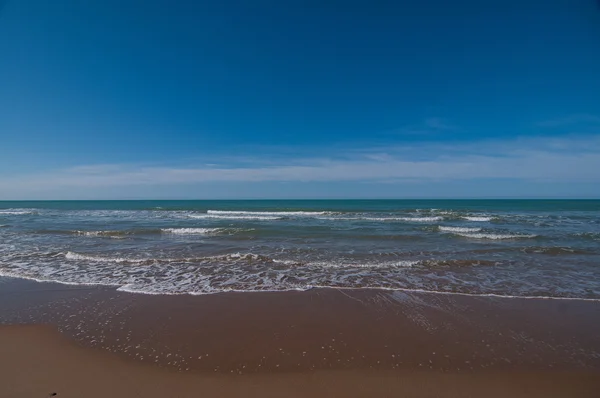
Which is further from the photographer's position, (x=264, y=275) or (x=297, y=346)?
(x=264, y=275)

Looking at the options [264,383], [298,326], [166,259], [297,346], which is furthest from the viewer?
[166,259]

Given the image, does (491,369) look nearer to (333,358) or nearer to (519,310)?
(333,358)

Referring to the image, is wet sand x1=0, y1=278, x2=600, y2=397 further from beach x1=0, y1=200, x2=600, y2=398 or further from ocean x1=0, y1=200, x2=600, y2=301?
ocean x1=0, y1=200, x2=600, y2=301

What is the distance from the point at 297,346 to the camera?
413 cm

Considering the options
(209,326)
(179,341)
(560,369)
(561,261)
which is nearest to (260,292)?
(209,326)

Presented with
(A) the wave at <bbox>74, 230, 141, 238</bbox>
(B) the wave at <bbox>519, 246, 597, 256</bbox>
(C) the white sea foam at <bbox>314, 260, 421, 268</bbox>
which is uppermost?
(A) the wave at <bbox>74, 230, 141, 238</bbox>

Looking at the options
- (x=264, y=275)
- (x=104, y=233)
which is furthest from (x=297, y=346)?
(x=104, y=233)

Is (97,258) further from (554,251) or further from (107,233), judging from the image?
(554,251)

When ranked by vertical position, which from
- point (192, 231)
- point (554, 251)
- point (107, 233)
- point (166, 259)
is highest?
point (107, 233)

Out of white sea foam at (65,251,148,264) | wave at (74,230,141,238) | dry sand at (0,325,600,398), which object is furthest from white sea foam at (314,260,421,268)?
wave at (74,230,141,238)

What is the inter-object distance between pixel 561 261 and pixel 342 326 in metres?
10.0

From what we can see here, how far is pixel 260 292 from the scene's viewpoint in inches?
259

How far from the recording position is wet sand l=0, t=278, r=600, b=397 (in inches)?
130

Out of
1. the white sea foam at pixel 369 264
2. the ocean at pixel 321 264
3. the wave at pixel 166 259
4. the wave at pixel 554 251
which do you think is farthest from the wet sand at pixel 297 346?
the wave at pixel 554 251
